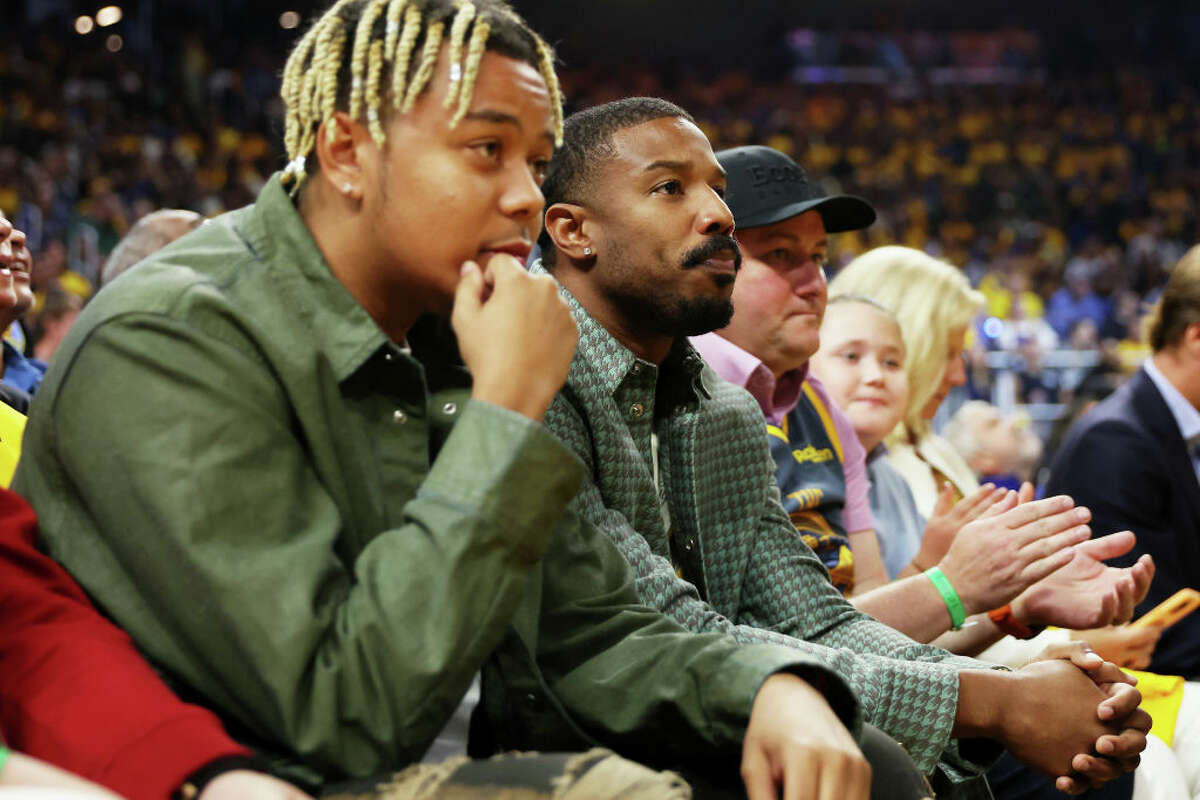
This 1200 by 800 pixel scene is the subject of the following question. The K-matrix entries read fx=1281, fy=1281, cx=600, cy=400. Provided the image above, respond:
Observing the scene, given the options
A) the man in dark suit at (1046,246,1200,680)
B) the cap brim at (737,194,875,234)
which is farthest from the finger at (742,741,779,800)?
the man in dark suit at (1046,246,1200,680)

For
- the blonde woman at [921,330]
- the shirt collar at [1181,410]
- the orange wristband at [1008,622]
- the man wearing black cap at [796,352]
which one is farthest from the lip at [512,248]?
the shirt collar at [1181,410]

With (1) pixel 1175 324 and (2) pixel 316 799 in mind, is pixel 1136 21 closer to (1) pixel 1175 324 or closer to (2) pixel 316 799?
(1) pixel 1175 324

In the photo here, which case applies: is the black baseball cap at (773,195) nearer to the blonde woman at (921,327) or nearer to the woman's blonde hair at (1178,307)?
the blonde woman at (921,327)

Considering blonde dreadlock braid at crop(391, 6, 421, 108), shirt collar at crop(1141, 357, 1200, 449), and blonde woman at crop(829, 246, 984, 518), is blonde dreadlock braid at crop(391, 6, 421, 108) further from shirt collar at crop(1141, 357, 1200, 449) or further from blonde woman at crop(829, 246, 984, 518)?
shirt collar at crop(1141, 357, 1200, 449)

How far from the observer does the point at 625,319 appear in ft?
7.04

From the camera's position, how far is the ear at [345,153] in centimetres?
146

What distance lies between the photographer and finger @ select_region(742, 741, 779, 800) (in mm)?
1370

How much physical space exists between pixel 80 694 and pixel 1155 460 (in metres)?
2.82

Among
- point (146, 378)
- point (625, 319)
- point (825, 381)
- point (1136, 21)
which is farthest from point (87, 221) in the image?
point (1136, 21)

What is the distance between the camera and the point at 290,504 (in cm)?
127

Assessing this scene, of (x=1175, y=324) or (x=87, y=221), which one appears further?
(x=87, y=221)

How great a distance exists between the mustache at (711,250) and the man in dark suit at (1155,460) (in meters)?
1.63

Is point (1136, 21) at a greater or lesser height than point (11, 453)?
greater

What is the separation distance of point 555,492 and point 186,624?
0.38 meters
